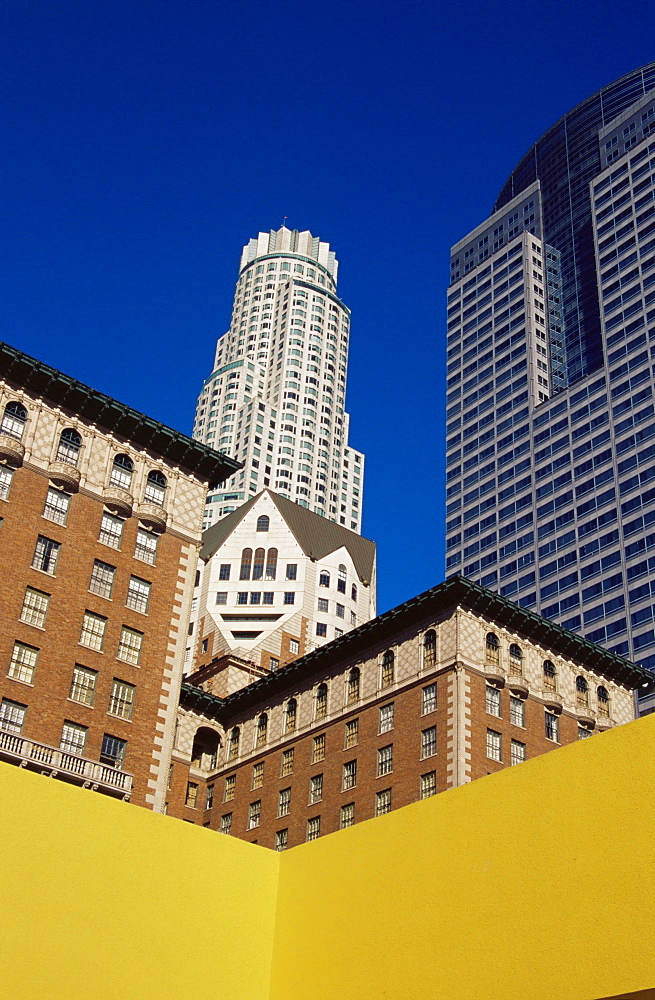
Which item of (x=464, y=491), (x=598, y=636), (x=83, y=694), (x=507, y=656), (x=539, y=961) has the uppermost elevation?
(x=464, y=491)

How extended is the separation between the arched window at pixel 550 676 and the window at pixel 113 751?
2834 cm

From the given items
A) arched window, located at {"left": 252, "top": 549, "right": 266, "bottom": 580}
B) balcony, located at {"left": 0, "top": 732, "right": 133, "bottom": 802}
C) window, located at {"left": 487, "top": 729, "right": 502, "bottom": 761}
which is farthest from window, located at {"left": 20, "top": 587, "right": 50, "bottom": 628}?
arched window, located at {"left": 252, "top": 549, "right": 266, "bottom": 580}

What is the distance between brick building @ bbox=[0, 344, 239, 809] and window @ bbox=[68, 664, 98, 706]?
62 mm

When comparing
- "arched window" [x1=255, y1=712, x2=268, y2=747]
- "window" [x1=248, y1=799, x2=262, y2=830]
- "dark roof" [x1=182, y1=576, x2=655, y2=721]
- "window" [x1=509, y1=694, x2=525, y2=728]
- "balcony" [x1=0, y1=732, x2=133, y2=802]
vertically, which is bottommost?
"balcony" [x1=0, y1=732, x2=133, y2=802]

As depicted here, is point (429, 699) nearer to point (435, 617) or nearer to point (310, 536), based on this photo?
point (435, 617)

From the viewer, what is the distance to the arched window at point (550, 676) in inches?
2667

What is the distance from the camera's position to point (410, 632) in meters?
66.0

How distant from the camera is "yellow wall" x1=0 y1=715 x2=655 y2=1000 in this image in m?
19.0

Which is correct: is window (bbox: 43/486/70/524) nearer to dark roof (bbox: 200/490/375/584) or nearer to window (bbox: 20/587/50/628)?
window (bbox: 20/587/50/628)

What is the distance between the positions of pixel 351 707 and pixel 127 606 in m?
18.8

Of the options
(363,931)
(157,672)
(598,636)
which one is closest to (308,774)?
(157,672)

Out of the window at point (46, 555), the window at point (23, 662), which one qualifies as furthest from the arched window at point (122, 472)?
the window at point (23, 662)

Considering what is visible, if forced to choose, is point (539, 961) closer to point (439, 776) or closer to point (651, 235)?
point (439, 776)

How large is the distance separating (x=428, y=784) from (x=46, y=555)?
22926mm
